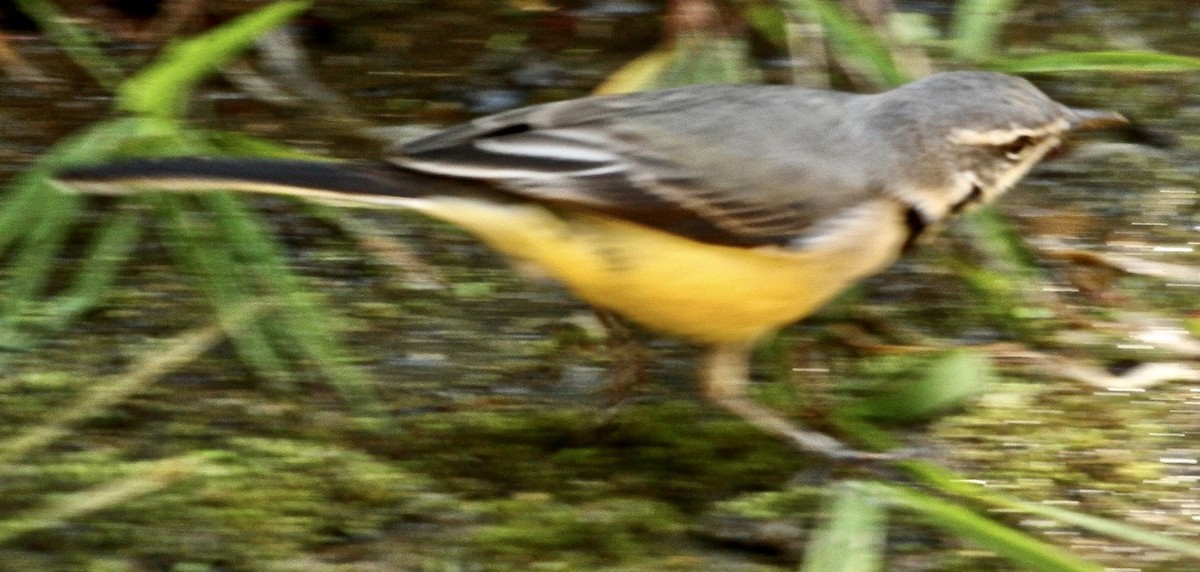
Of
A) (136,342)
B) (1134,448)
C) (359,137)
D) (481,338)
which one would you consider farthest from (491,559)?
(359,137)

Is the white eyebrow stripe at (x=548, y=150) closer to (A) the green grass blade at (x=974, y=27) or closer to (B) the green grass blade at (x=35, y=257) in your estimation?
(B) the green grass blade at (x=35, y=257)

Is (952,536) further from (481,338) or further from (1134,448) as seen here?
(481,338)

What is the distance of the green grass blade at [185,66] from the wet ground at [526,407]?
44cm

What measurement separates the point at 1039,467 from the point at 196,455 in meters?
1.71

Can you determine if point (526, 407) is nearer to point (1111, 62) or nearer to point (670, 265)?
point (670, 265)

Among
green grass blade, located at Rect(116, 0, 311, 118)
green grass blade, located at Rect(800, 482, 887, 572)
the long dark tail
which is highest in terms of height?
green grass blade, located at Rect(116, 0, 311, 118)

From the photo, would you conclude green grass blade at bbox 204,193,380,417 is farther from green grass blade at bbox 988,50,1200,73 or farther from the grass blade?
Answer: green grass blade at bbox 988,50,1200,73

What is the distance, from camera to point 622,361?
12.3ft

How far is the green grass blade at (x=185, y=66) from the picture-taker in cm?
396

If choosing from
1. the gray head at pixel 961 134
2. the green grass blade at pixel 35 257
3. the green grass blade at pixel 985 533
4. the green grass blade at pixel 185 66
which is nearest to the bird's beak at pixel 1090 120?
the gray head at pixel 961 134

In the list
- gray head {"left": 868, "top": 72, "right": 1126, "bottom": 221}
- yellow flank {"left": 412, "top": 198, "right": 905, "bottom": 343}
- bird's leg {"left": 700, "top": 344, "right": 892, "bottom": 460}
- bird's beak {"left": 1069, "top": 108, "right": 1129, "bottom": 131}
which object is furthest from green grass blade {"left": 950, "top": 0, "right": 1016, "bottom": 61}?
bird's leg {"left": 700, "top": 344, "right": 892, "bottom": 460}

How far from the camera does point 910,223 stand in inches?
140

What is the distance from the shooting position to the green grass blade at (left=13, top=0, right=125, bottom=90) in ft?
15.4

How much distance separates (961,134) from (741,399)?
704 mm
